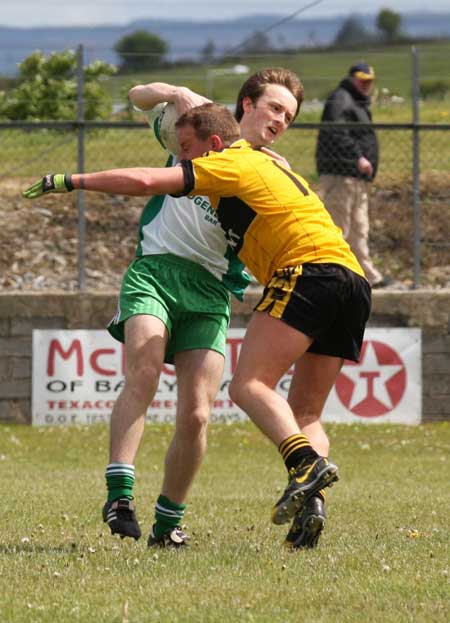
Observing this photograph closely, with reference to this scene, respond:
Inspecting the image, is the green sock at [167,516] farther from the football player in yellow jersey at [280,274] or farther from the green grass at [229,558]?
the football player in yellow jersey at [280,274]

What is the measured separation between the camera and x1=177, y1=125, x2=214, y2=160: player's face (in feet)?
21.4

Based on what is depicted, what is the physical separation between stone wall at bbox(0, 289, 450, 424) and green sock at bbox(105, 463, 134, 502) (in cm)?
768

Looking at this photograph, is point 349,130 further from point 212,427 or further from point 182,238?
point 182,238

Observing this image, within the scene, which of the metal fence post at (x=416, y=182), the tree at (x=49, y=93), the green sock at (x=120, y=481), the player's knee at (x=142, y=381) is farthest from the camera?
the tree at (x=49, y=93)

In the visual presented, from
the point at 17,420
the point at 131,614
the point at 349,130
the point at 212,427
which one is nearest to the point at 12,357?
the point at 17,420

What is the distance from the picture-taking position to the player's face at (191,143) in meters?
6.52

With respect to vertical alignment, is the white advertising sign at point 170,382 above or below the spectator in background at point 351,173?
below

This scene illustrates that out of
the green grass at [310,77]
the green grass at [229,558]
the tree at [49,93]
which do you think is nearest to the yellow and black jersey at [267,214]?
the green grass at [229,558]

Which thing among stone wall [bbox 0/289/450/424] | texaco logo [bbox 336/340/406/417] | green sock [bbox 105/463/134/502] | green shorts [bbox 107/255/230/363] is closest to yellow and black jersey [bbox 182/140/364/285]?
green shorts [bbox 107/255/230/363]

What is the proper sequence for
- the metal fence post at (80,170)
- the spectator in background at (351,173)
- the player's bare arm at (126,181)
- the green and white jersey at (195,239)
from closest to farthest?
the player's bare arm at (126,181), the green and white jersey at (195,239), the metal fence post at (80,170), the spectator in background at (351,173)

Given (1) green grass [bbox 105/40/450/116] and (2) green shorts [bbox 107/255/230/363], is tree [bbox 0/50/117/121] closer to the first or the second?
(1) green grass [bbox 105/40/450/116]

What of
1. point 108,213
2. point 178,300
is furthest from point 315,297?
point 108,213

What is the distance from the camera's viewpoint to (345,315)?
6.20 metres

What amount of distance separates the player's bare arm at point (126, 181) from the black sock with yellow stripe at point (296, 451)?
1.14 meters
